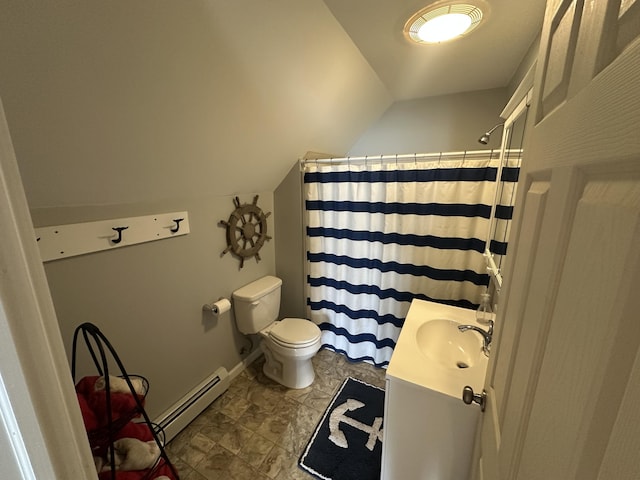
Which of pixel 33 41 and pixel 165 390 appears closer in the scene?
pixel 33 41

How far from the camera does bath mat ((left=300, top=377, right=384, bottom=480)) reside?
1.43 metres

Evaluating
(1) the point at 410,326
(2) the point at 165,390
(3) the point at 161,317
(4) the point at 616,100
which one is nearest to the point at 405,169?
(1) the point at 410,326

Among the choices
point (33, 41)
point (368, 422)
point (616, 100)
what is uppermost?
point (33, 41)

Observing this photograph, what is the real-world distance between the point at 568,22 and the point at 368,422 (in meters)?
2.01

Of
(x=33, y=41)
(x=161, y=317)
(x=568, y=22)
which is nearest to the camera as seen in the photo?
(x=568, y=22)

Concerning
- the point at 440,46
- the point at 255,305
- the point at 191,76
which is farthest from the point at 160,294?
the point at 440,46

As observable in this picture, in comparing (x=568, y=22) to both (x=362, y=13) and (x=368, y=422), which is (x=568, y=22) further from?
(x=368, y=422)

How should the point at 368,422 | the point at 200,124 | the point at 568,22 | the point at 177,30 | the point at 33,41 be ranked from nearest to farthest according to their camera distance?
1. the point at 568,22
2. the point at 33,41
3. the point at 177,30
4. the point at 200,124
5. the point at 368,422

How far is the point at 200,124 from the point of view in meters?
1.28

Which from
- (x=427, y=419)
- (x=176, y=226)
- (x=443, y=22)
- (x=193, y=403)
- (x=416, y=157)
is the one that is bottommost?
(x=193, y=403)

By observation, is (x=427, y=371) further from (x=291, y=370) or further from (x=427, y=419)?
(x=291, y=370)

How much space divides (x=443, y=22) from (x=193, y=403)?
259cm

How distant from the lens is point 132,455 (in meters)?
0.80

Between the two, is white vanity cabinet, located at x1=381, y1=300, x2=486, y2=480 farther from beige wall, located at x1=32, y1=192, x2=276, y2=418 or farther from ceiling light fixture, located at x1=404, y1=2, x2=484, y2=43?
ceiling light fixture, located at x1=404, y1=2, x2=484, y2=43
